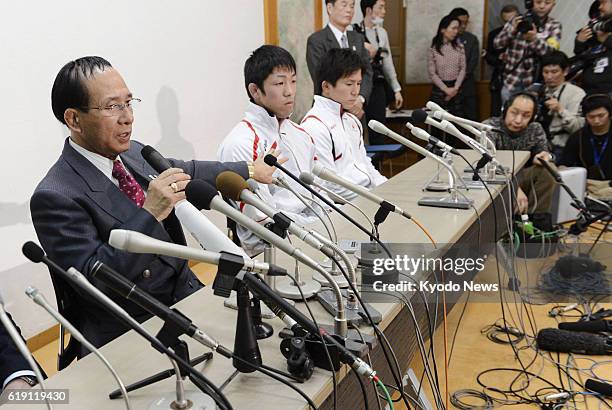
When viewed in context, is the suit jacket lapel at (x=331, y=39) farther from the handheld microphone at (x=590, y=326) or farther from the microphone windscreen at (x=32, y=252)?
the microphone windscreen at (x=32, y=252)

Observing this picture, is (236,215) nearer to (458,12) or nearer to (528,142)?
(528,142)

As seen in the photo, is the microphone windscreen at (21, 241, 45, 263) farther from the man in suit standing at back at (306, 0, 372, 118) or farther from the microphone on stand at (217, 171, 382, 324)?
the man in suit standing at back at (306, 0, 372, 118)

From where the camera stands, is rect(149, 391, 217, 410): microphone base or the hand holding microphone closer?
rect(149, 391, 217, 410): microphone base

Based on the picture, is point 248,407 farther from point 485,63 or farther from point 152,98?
point 485,63

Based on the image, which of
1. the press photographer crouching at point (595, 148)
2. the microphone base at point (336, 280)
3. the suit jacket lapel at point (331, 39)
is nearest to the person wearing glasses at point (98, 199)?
the microphone base at point (336, 280)

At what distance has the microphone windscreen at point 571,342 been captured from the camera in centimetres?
228

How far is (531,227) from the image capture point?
3.43 metres

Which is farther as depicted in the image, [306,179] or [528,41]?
[528,41]

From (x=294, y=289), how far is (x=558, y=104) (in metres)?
3.92

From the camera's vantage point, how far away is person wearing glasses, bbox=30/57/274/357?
146 centimetres

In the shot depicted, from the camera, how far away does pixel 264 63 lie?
2.38 metres

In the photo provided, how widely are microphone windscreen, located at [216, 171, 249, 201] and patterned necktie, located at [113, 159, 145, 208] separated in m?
0.57

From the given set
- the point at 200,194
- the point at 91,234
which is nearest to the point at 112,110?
the point at 91,234

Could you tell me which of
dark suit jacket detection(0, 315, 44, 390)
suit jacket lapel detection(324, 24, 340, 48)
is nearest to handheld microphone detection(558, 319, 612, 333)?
dark suit jacket detection(0, 315, 44, 390)
